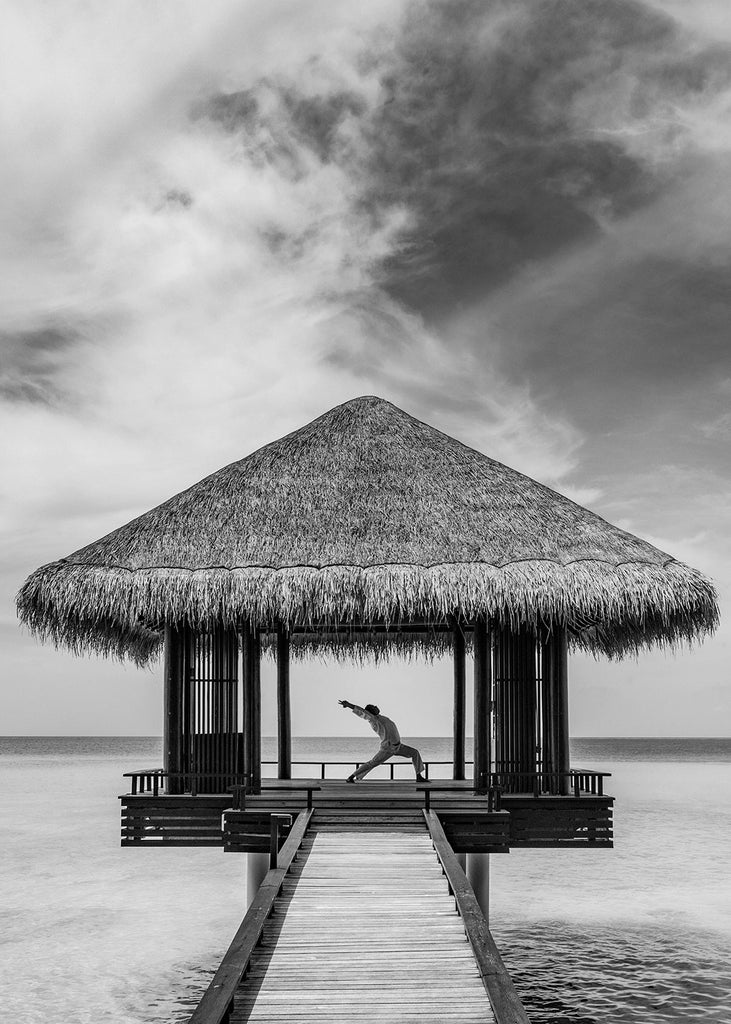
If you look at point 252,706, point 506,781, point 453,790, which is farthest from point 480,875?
point 252,706

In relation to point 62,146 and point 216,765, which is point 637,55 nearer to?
point 62,146

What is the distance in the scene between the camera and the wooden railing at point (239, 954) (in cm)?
470

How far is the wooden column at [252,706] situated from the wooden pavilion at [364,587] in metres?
0.02

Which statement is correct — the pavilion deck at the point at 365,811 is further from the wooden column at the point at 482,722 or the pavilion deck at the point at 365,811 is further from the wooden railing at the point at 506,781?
the wooden column at the point at 482,722

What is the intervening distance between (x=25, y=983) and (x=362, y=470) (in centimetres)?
732

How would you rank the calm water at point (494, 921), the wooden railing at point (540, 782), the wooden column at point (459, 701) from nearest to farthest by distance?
the wooden railing at point (540, 782), the calm water at point (494, 921), the wooden column at point (459, 701)

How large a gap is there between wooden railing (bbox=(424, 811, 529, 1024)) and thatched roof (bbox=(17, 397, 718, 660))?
2946 millimetres

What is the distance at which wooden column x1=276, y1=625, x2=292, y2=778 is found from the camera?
13748 millimetres

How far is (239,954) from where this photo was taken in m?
5.39

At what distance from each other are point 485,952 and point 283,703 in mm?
8496

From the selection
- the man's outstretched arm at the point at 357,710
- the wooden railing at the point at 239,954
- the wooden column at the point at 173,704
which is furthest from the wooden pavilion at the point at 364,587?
the wooden railing at the point at 239,954

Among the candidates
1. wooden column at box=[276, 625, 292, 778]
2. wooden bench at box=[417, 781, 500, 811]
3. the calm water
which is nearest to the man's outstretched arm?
wooden bench at box=[417, 781, 500, 811]

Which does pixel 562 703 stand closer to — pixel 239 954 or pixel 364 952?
pixel 364 952

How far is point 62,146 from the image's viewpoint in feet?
46.3
